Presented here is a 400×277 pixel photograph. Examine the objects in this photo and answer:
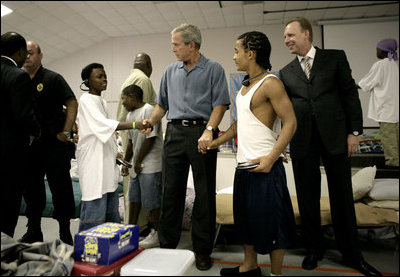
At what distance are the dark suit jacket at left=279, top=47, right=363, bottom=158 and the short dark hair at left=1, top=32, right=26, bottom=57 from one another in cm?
164

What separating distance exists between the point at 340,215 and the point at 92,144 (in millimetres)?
1581

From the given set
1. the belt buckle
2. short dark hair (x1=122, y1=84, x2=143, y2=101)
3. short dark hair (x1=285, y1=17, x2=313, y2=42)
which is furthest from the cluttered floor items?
short dark hair (x1=285, y1=17, x2=313, y2=42)

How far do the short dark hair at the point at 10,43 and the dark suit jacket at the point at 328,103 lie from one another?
64.4 inches

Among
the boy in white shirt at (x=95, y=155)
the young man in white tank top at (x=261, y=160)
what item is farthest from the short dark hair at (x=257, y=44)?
the boy in white shirt at (x=95, y=155)

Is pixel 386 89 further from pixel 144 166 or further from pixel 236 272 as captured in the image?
pixel 144 166

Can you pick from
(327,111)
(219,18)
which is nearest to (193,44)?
(219,18)

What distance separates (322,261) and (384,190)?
0.73m

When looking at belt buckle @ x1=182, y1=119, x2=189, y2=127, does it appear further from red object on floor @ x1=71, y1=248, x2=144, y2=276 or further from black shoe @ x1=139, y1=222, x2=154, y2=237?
black shoe @ x1=139, y1=222, x2=154, y2=237

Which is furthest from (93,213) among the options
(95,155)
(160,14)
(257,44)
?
(257,44)

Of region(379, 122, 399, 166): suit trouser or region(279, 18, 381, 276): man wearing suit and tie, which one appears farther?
region(279, 18, 381, 276): man wearing suit and tie

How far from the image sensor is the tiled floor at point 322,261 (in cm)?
161

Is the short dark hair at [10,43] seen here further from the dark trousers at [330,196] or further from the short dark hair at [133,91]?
the dark trousers at [330,196]

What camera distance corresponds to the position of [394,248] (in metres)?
1.89

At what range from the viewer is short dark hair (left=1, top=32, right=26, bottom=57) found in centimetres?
163
